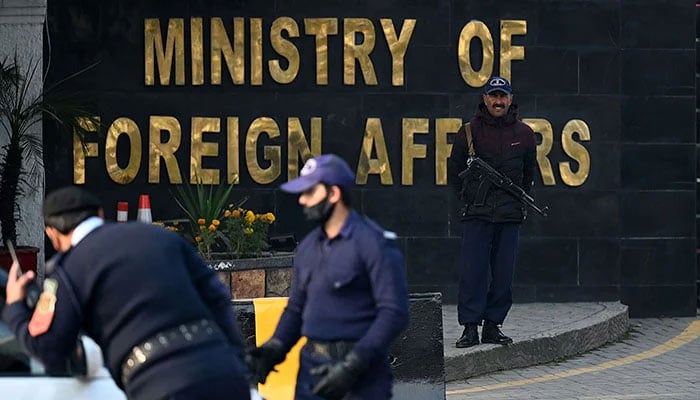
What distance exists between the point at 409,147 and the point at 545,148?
1.26m

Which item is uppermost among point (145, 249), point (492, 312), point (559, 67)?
point (559, 67)

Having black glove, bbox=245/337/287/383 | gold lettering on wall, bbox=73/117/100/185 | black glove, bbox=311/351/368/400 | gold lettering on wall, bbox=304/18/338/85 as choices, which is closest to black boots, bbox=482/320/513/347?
gold lettering on wall, bbox=304/18/338/85

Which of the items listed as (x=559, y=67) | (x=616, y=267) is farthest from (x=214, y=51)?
(x=616, y=267)

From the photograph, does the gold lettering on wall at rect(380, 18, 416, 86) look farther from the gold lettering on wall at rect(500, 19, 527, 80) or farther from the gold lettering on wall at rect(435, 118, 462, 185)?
the gold lettering on wall at rect(500, 19, 527, 80)

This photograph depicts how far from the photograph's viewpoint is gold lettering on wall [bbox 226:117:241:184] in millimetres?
15141

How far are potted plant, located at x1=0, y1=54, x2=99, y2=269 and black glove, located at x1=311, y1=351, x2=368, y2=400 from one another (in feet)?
25.4

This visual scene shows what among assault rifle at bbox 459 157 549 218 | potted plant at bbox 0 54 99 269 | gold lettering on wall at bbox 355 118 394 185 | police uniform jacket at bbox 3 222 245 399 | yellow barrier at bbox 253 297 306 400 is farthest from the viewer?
gold lettering on wall at bbox 355 118 394 185

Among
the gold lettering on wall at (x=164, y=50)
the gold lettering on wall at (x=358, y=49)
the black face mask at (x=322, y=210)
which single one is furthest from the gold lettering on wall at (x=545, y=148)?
the black face mask at (x=322, y=210)

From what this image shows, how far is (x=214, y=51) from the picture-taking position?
49.7 feet

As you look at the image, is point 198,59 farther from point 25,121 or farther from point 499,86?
point 499,86

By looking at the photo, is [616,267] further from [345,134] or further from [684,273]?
[345,134]

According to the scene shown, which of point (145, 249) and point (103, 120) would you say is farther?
point (103, 120)

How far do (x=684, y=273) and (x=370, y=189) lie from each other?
307 cm

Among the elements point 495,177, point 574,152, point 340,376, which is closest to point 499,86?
point 495,177
